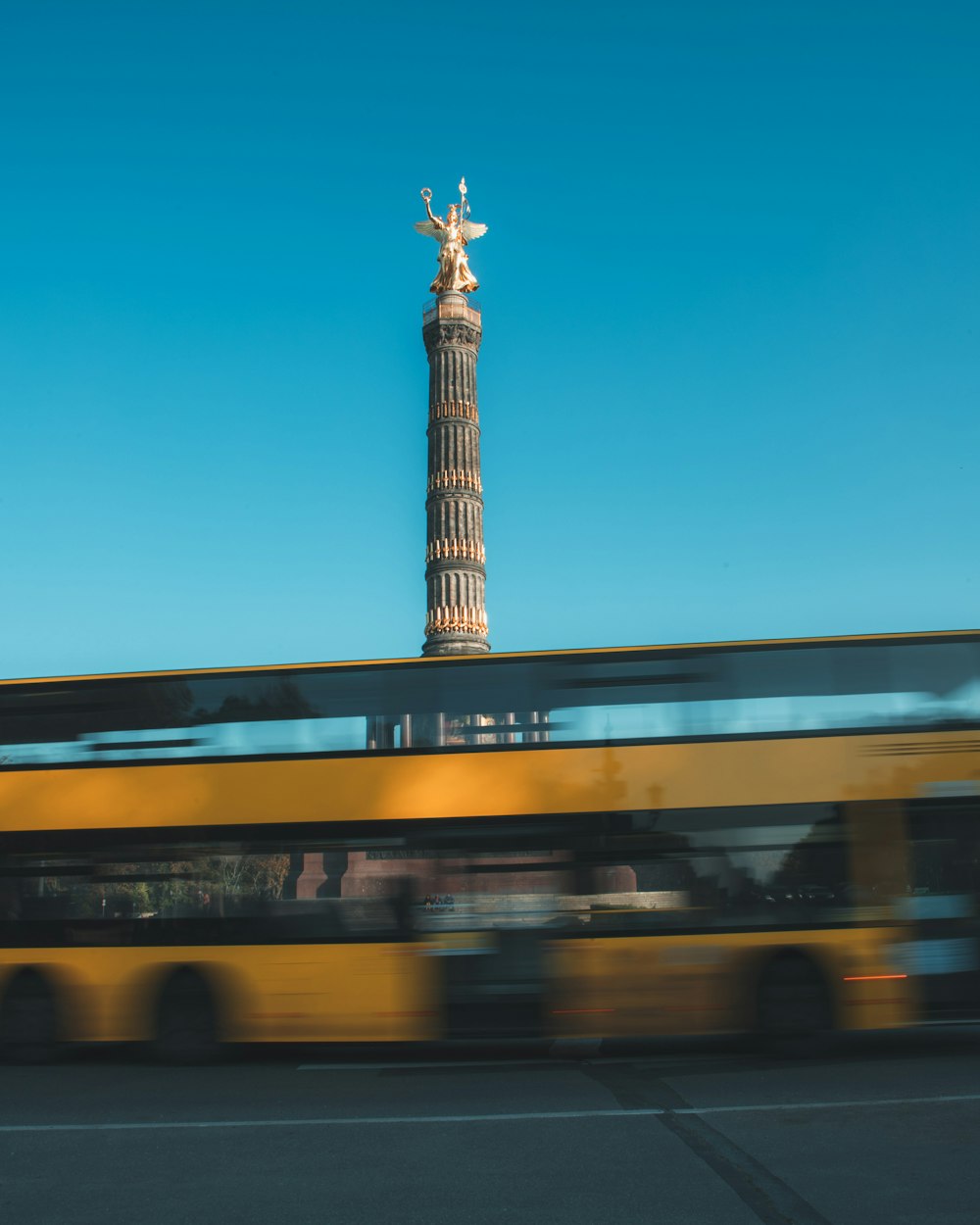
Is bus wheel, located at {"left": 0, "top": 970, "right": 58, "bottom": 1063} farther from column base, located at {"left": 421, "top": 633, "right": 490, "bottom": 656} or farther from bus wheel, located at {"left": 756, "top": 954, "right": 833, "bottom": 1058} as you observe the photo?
column base, located at {"left": 421, "top": 633, "right": 490, "bottom": 656}

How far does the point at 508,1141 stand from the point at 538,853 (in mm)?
Answer: 2911

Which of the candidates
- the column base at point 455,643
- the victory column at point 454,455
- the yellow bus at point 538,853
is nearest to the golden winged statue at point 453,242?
the victory column at point 454,455

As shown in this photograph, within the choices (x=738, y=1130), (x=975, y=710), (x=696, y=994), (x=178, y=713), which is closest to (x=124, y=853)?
(x=178, y=713)

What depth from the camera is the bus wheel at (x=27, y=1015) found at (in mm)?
10109

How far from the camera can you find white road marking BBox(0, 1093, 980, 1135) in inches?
293

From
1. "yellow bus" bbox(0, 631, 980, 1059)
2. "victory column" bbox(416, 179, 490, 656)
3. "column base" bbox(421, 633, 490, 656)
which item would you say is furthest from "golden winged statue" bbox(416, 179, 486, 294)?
"yellow bus" bbox(0, 631, 980, 1059)

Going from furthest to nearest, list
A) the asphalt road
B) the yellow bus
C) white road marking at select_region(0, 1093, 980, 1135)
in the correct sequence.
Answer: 1. the yellow bus
2. white road marking at select_region(0, 1093, 980, 1135)
3. the asphalt road

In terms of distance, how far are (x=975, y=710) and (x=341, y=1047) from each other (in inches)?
261

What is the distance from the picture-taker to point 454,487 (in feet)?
115

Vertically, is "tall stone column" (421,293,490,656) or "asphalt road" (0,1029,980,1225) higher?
"tall stone column" (421,293,490,656)

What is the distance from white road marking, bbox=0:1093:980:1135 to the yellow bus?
1765mm

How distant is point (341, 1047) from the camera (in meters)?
11.5

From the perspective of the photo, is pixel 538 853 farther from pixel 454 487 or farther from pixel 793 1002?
pixel 454 487

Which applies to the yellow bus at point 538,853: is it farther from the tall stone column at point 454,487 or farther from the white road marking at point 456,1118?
the tall stone column at point 454,487
